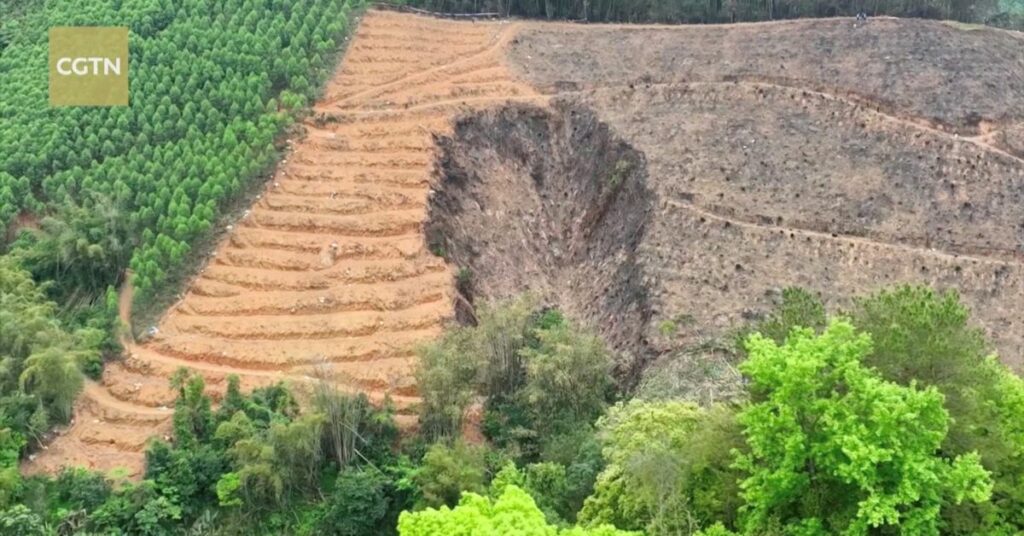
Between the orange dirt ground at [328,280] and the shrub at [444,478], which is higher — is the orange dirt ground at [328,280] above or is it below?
above

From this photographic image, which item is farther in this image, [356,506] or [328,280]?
[328,280]

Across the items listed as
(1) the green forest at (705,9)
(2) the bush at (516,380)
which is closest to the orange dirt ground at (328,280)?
(2) the bush at (516,380)

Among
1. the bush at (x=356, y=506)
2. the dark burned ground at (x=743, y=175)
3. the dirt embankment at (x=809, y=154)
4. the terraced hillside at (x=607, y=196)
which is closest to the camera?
the bush at (x=356, y=506)

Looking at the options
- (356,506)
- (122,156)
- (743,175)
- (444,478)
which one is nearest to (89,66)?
(122,156)

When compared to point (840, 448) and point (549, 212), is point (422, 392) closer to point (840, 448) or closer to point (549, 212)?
point (840, 448)

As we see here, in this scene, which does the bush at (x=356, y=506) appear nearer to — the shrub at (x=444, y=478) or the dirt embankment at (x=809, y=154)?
the shrub at (x=444, y=478)

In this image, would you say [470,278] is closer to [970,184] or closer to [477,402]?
[477,402]

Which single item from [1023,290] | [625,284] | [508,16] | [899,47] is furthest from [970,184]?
[508,16]
